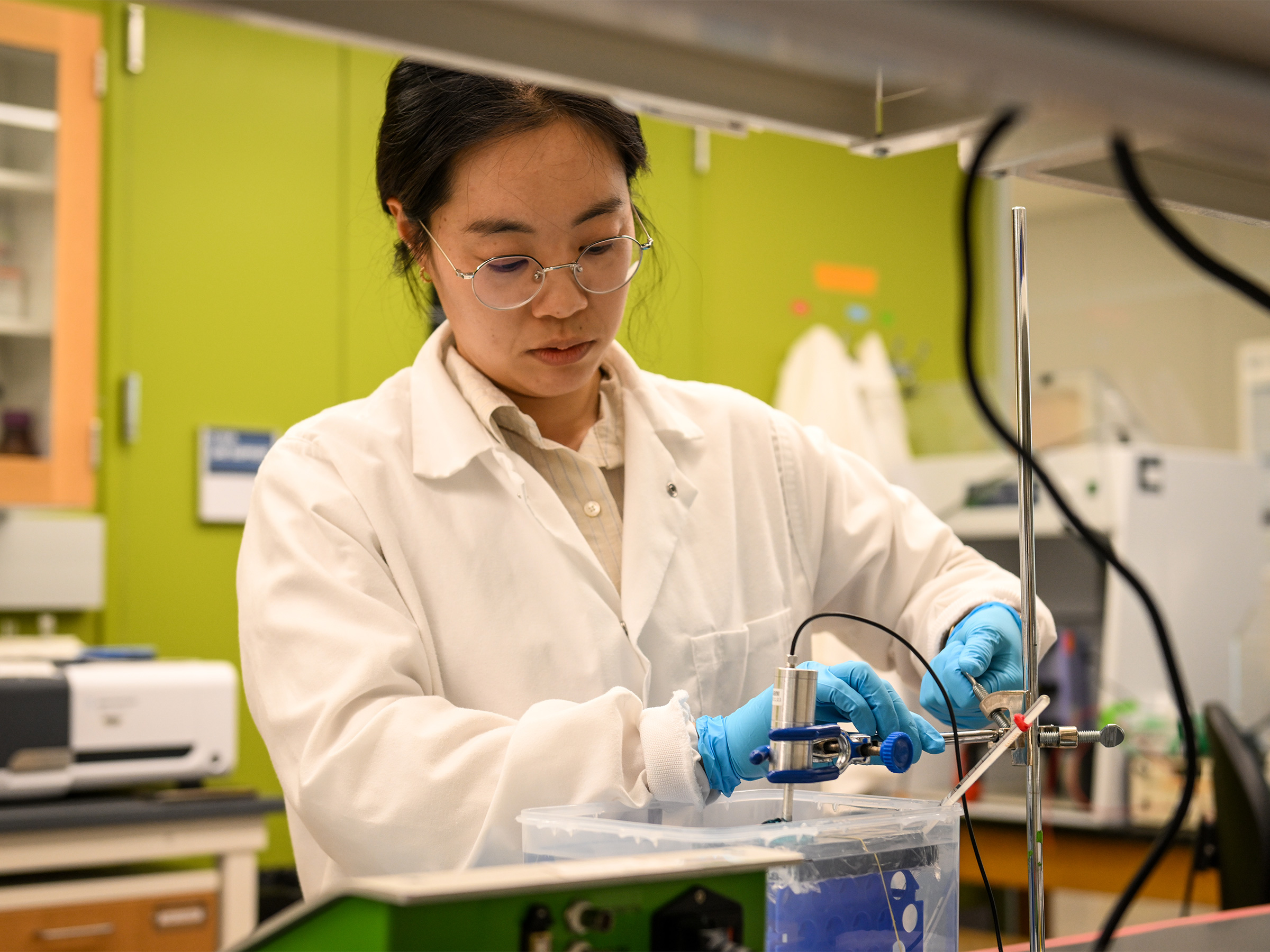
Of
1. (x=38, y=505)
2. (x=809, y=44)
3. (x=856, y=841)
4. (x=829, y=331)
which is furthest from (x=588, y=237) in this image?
(x=829, y=331)

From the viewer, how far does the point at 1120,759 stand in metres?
2.77

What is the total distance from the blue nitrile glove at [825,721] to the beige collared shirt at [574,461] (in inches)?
14.6

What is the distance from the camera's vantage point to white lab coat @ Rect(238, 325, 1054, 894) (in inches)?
38.6

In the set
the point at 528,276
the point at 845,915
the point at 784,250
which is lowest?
the point at 845,915

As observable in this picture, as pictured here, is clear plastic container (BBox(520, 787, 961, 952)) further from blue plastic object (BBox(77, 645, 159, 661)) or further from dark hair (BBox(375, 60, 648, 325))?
blue plastic object (BBox(77, 645, 159, 661))

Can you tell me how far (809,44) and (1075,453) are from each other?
9.26ft

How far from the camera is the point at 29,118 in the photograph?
8.55ft

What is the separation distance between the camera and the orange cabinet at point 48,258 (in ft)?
8.49

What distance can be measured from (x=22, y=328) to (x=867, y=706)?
7.30 ft

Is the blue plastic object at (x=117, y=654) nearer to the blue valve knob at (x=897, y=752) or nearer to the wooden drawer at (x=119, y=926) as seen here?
the wooden drawer at (x=119, y=926)

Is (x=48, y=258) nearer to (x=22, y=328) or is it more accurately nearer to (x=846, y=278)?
(x=22, y=328)

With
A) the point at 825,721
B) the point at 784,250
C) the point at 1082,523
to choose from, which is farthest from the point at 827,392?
the point at 1082,523

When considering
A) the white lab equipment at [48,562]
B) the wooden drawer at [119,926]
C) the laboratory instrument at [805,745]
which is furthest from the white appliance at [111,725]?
the laboratory instrument at [805,745]

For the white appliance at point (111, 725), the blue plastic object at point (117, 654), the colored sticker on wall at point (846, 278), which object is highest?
the colored sticker on wall at point (846, 278)
